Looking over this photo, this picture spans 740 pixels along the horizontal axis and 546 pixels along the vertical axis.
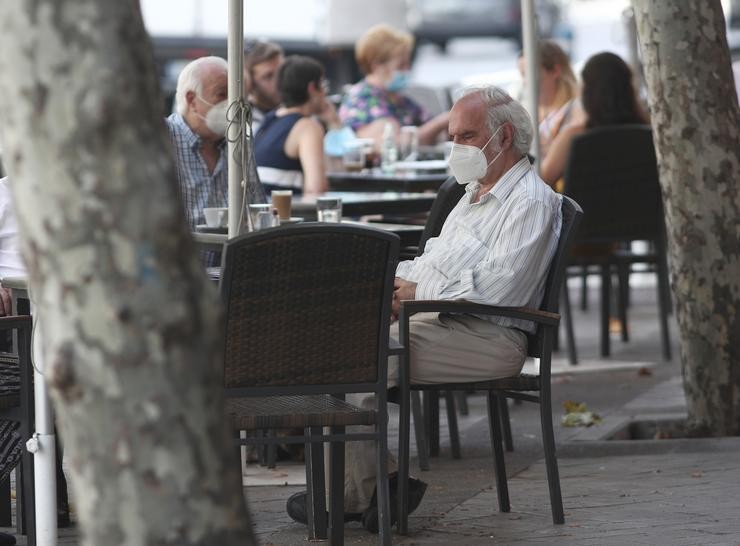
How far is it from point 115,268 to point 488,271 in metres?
2.71

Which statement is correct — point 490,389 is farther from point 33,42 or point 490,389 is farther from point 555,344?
point 555,344

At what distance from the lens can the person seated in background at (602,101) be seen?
862cm

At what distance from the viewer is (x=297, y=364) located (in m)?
4.21

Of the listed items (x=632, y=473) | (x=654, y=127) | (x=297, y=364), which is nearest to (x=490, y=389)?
(x=297, y=364)

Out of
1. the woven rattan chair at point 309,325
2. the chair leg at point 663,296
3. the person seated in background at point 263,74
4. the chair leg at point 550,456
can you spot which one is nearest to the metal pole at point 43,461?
the woven rattan chair at point 309,325

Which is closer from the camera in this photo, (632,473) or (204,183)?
(632,473)

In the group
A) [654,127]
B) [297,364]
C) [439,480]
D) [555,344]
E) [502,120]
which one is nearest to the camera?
[297,364]

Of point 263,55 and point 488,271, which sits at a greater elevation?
point 263,55

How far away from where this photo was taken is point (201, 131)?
21.3 ft

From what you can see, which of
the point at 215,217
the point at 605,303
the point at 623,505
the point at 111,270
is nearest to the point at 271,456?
the point at 215,217

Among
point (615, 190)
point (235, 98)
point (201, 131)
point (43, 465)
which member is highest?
point (235, 98)

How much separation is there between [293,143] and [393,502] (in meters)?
3.66

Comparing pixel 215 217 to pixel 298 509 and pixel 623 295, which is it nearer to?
pixel 298 509

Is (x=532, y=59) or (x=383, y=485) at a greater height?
(x=532, y=59)
